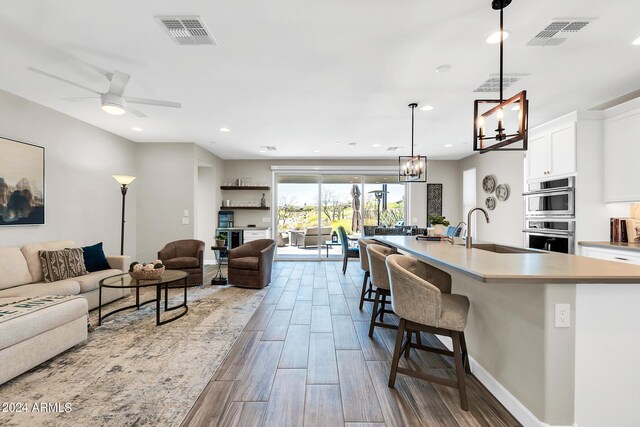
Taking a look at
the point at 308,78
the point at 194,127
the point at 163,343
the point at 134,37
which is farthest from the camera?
the point at 194,127

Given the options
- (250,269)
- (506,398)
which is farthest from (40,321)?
(506,398)

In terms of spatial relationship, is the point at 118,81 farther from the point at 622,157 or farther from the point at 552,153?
the point at 622,157

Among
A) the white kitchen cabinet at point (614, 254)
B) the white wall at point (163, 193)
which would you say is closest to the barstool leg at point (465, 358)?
the white kitchen cabinet at point (614, 254)

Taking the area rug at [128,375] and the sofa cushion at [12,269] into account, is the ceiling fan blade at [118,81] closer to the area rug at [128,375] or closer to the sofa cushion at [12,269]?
the sofa cushion at [12,269]

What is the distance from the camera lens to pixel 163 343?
3.04 meters

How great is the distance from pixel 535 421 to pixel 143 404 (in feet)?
7.82

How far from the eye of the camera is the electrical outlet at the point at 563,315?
168 cm

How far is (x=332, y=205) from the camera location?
8.27 meters

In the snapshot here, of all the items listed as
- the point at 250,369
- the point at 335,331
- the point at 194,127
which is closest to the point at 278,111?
the point at 194,127

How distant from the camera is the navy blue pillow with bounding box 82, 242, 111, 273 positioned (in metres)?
4.30

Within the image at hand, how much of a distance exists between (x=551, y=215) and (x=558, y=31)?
255cm

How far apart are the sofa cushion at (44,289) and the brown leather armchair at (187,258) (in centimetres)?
151

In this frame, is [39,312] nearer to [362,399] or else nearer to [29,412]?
[29,412]

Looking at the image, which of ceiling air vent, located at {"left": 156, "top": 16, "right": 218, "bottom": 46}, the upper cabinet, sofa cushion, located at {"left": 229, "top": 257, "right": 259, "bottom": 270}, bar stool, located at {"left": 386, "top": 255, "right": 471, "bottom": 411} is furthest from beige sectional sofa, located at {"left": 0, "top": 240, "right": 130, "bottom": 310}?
the upper cabinet
